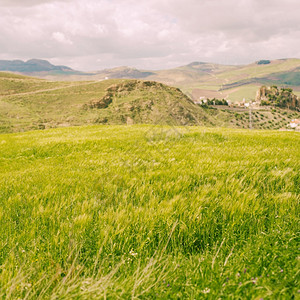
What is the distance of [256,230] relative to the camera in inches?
112

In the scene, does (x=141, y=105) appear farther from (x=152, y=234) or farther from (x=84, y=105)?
(x=152, y=234)

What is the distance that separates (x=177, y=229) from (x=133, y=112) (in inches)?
4076

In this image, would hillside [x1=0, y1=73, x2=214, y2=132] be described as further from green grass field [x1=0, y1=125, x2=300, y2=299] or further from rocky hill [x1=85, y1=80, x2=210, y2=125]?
green grass field [x1=0, y1=125, x2=300, y2=299]

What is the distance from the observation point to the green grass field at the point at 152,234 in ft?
6.03

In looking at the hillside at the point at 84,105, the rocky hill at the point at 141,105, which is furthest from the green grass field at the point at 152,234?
the rocky hill at the point at 141,105

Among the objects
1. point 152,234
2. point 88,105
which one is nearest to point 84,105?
point 88,105

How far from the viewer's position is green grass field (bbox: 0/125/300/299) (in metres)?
1.84

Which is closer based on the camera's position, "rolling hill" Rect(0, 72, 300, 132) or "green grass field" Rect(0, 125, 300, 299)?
"green grass field" Rect(0, 125, 300, 299)

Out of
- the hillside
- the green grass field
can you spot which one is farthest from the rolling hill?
the green grass field

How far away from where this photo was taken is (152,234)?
2.75 metres

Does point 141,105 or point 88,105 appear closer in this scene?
point 88,105

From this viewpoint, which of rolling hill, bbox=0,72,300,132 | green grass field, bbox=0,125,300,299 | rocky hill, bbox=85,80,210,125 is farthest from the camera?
rocky hill, bbox=85,80,210,125

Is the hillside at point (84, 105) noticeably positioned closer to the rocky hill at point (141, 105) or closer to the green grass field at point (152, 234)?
the rocky hill at point (141, 105)

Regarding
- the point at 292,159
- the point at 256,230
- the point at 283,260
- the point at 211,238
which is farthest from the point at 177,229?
the point at 292,159
